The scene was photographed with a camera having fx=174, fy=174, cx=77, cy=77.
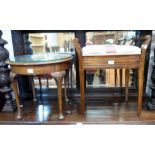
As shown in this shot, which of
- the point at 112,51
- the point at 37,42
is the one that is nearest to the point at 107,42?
the point at 112,51

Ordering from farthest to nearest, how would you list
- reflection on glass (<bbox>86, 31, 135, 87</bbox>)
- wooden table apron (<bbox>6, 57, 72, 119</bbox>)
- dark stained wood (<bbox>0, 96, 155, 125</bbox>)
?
reflection on glass (<bbox>86, 31, 135, 87</bbox>), dark stained wood (<bbox>0, 96, 155, 125</bbox>), wooden table apron (<bbox>6, 57, 72, 119</bbox>)

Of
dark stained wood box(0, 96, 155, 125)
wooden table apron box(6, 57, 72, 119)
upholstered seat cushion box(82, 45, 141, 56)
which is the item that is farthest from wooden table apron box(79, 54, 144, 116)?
dark stained wood box(0, 96, 155, 125)

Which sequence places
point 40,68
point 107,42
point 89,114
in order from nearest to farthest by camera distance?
point 40,68
point 89,114
point 107,42

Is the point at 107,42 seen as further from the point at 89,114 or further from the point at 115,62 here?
the point at 89,114

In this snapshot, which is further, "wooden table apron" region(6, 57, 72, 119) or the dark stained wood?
the dark stained wood

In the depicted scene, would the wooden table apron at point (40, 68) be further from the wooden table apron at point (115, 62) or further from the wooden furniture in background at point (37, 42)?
the wooden furniture in background at point (37, 42)

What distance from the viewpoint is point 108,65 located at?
1.48 meters

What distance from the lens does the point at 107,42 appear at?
1.93 m

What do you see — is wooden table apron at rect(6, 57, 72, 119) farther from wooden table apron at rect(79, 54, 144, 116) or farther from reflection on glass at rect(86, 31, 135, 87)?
reflection on glass at rect(86, 31, 135, 87)

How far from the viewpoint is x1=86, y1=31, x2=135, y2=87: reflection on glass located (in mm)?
1900

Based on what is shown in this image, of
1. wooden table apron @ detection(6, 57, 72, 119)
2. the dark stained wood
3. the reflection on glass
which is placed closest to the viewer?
wooden table apron @ detection(6, 57, 72, 119)

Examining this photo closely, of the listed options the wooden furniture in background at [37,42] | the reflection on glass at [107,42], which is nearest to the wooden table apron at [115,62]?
the reflection on glass at [107,42]
